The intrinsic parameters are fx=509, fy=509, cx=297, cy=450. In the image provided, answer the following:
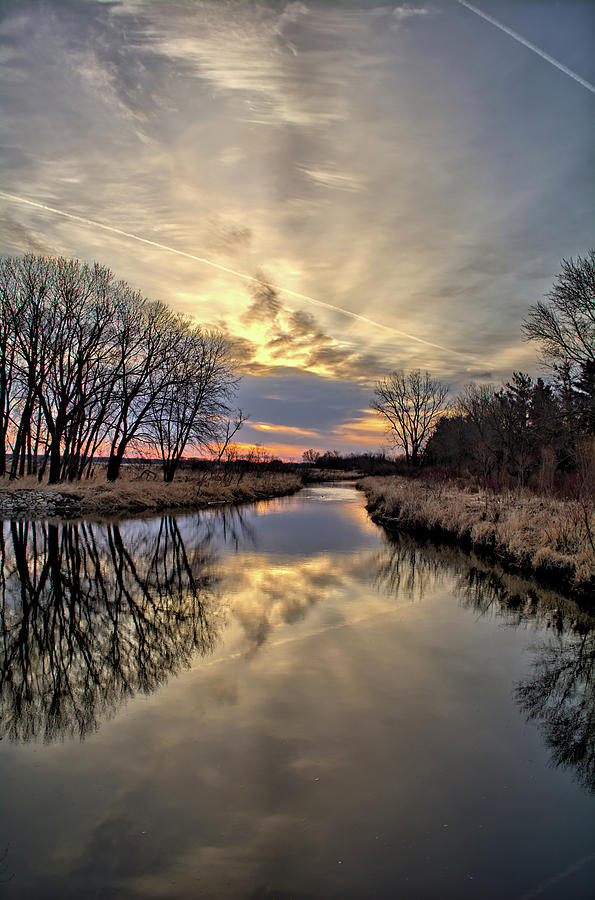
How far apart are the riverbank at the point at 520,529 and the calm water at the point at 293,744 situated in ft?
5.14

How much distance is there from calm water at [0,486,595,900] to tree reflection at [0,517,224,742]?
40 millimetres

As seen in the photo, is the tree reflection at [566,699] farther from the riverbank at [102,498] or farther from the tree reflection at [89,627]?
the riverbank at [102,498]

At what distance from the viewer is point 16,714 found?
4.89m

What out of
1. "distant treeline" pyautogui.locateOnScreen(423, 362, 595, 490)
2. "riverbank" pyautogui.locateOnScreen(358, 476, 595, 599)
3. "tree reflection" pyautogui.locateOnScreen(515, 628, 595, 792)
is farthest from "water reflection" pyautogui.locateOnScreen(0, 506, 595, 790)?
"distant treeline" pyautogui.locateOnScreen(423, 362, 595, 490)

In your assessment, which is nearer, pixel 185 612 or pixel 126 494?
pixel 185 612

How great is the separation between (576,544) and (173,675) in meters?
9.33

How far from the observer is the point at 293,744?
14.7 feet

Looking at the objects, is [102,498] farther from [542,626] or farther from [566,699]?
[566,699]

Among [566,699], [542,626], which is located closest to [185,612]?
[566,699]

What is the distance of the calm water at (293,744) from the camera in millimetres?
3094

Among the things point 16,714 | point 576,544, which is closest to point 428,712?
point 16,714

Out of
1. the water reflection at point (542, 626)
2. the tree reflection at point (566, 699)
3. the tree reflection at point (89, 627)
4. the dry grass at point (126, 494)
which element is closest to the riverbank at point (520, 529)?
the water reflection at point (542, 626)

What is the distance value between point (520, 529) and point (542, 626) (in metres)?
5.57

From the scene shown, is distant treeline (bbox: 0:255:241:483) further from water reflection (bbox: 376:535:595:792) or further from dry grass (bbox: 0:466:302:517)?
water reflection (bbox: 376:535:595:792)
